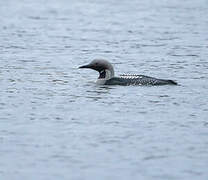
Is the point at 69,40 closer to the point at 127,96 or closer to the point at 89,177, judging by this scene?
the point at 127,96

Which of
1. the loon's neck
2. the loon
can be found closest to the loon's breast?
the loon

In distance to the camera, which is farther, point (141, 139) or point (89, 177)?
point (141, 139)

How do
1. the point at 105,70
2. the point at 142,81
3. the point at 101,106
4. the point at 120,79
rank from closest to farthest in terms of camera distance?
the point at 101,106, the point at 142,81, the point at 120,79, the point at 105,70

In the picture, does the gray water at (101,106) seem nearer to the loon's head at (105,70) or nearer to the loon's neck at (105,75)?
the loon's neck at (105,75)

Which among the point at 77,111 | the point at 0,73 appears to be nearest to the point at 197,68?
the point at 0,73

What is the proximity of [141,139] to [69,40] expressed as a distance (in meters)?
13.0

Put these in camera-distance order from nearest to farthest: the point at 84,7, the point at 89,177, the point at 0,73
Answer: the point at 89,177 → the point at 0,73 → the point at 84,7

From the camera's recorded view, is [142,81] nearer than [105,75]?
Yes

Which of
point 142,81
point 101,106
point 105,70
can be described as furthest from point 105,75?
point 101,106

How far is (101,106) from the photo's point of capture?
13.5m

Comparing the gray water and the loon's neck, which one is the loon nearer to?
the loon's neck

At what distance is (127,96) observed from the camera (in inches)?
567

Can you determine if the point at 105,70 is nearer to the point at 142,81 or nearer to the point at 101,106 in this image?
the point at 142,81

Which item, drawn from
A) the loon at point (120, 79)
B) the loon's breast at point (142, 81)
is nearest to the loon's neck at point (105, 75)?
the loon at point (120, 79)
